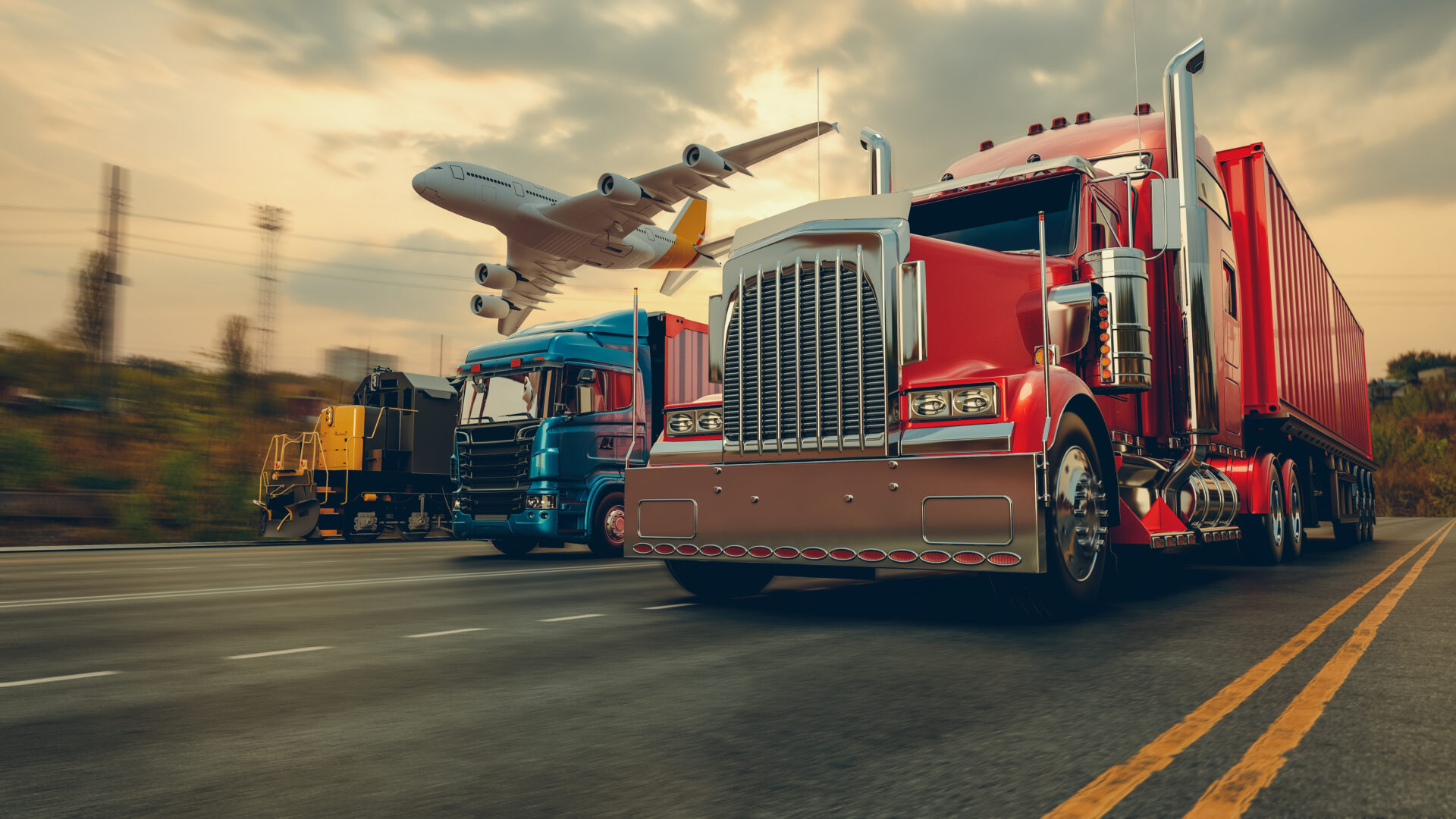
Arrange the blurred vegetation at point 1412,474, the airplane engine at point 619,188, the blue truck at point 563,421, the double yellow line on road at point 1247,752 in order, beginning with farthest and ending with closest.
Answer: the blurred vegetation at point 1412,474 < the airplane engine at point 619,188 < the blue truck at point 563,421 < the double yellow line on road at point 1247,752

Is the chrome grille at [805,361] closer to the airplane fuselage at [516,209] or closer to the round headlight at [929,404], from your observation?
the round headlight at [929,404]

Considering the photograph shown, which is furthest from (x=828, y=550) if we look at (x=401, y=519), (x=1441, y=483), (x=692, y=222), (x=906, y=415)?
(x=1441, y=483)

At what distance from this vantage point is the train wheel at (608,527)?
15.1 meters

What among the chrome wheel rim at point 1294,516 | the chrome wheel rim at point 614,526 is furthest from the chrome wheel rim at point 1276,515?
the chrome wheel rim at point 614,526

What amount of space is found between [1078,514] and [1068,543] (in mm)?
225

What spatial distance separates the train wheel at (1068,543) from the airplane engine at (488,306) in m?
24.2

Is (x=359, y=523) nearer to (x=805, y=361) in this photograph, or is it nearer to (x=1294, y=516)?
(x=1294, y=516)

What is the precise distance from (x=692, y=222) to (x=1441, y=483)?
5964cm

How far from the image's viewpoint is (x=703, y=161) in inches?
1035

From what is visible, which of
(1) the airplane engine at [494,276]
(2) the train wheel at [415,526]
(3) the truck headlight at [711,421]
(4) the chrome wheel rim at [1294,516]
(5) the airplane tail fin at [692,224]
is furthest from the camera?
(5) the airplane tail fin at [692,224]

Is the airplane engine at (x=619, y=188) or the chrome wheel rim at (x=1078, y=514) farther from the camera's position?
the airplane engine at (x=619, y=188)

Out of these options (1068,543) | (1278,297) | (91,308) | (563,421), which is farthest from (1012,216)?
(91,308)

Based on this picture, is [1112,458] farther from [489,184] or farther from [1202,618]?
[489,184]

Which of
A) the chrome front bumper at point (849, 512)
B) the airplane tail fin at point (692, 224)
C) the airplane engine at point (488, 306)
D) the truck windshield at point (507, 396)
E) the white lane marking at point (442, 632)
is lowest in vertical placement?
the white lane marking at point (442, 632)
